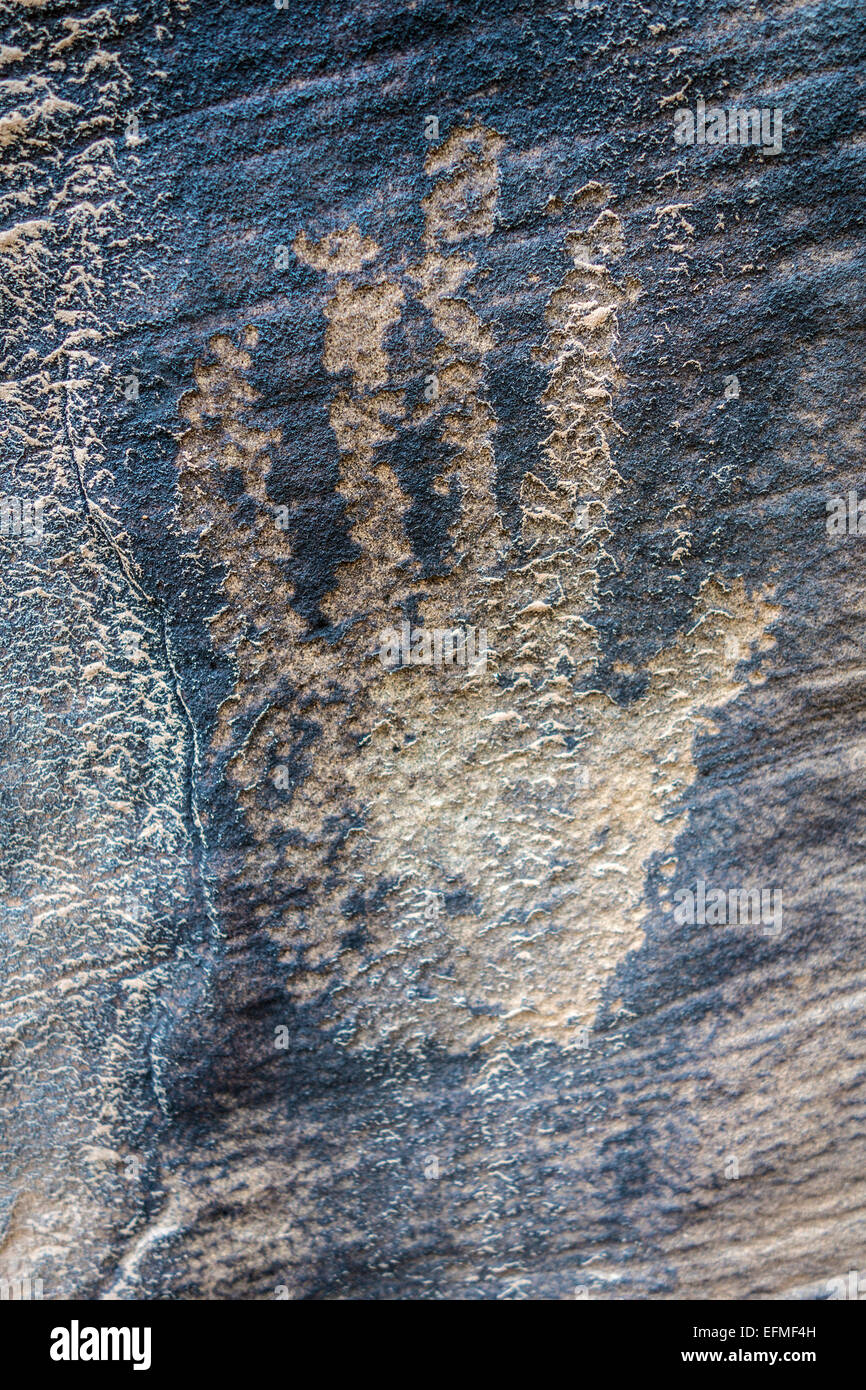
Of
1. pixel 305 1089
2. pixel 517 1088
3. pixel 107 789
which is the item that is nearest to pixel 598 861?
pixel 517 1088

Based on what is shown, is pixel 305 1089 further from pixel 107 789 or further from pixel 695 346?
pixel 695 346

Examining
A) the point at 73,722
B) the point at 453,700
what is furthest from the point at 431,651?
the point at 73,722

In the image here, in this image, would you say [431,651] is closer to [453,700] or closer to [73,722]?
[453,700]
